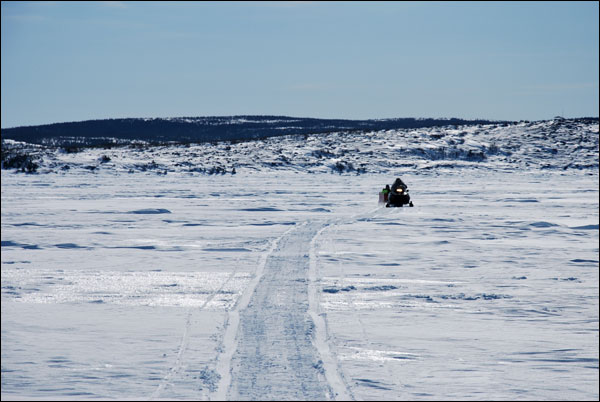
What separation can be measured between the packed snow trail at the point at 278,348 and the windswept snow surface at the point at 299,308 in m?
0.02

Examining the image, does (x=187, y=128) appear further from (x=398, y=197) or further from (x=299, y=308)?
(x=299, y=308)

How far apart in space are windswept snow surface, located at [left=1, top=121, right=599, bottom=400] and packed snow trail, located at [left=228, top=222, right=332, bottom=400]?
0.9 inches

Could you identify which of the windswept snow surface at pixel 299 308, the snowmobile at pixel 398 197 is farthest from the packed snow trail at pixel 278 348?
the snowmobile at pixel 398 197

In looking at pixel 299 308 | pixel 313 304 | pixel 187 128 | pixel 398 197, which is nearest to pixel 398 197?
pixel 398 197

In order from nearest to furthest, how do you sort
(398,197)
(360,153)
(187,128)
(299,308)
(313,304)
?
1. (299,308)
2. (313,304)
3. (398,197)
4. (360,153)
5. (187,128)

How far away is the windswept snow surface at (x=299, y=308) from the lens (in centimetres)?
557

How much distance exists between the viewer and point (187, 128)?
151875 mm

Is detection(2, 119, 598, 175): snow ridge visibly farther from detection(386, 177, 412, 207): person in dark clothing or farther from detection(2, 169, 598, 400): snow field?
detection(2, 169, 598, 400): snow field

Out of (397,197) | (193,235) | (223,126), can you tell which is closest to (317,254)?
(193,235)

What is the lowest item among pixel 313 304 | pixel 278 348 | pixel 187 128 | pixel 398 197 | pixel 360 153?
pixel 398 197

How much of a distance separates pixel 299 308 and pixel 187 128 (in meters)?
147

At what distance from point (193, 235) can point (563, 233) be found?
8.82 m

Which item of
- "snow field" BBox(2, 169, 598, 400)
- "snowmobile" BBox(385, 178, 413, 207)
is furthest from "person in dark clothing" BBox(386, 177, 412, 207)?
"snow field" BBox(2, 169, 598, 400)

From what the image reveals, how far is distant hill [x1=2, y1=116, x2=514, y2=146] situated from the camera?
136 meters
